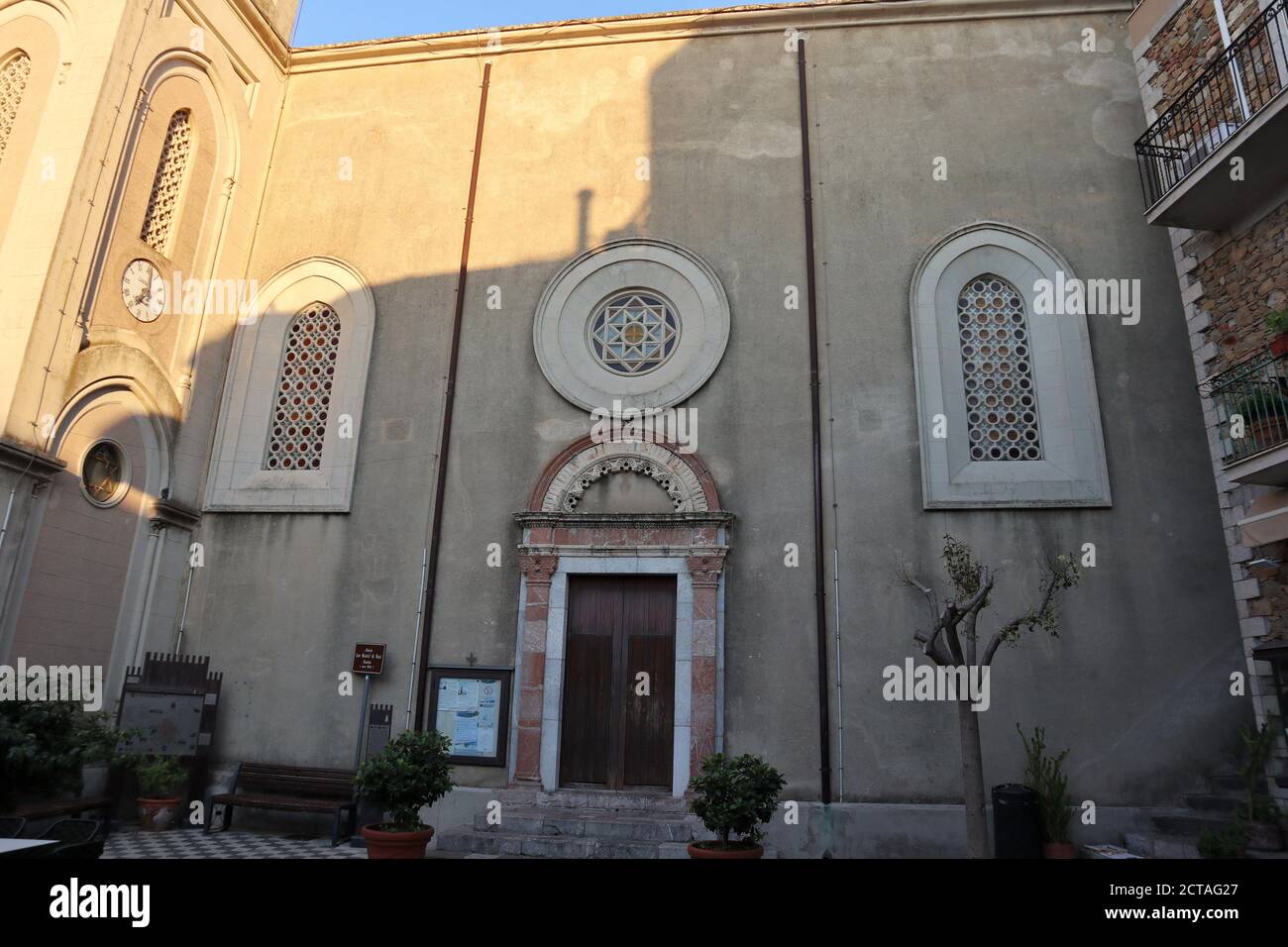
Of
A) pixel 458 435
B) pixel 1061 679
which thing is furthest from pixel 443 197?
pixel 1061 679

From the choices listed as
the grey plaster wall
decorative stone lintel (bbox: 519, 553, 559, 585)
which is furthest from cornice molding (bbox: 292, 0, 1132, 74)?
decorative stone lintel (bbox: 519, 553, 559, 585)

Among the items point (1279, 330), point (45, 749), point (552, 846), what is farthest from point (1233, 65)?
point (45, 749)

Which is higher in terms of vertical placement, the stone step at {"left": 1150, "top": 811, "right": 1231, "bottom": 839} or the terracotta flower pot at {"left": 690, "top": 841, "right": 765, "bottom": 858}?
the stone step at {"left": 1150, "top": 811, "right": 1231, "bottom": 839}

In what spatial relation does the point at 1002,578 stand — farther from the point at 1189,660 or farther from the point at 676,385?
the point at 676,385

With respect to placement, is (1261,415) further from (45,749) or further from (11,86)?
(11,86)

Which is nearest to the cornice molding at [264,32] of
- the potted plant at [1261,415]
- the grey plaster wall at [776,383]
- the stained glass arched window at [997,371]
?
the grey plaster wall at [776,383]

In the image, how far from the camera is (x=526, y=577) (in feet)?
33.9

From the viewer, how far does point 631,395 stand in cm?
1105

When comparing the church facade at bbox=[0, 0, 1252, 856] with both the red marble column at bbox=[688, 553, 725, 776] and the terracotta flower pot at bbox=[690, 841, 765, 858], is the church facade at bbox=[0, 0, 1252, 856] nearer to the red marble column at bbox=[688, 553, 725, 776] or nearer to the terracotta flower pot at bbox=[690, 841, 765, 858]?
the red marble column at bbox=[688, 553, 725, 776]

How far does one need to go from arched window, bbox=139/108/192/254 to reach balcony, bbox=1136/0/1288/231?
12875mm

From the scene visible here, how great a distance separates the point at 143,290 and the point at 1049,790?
1272 cm

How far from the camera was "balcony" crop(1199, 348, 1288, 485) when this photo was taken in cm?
786

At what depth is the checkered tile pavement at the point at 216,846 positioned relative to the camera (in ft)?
27.4

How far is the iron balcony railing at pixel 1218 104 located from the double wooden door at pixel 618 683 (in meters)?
7.77
